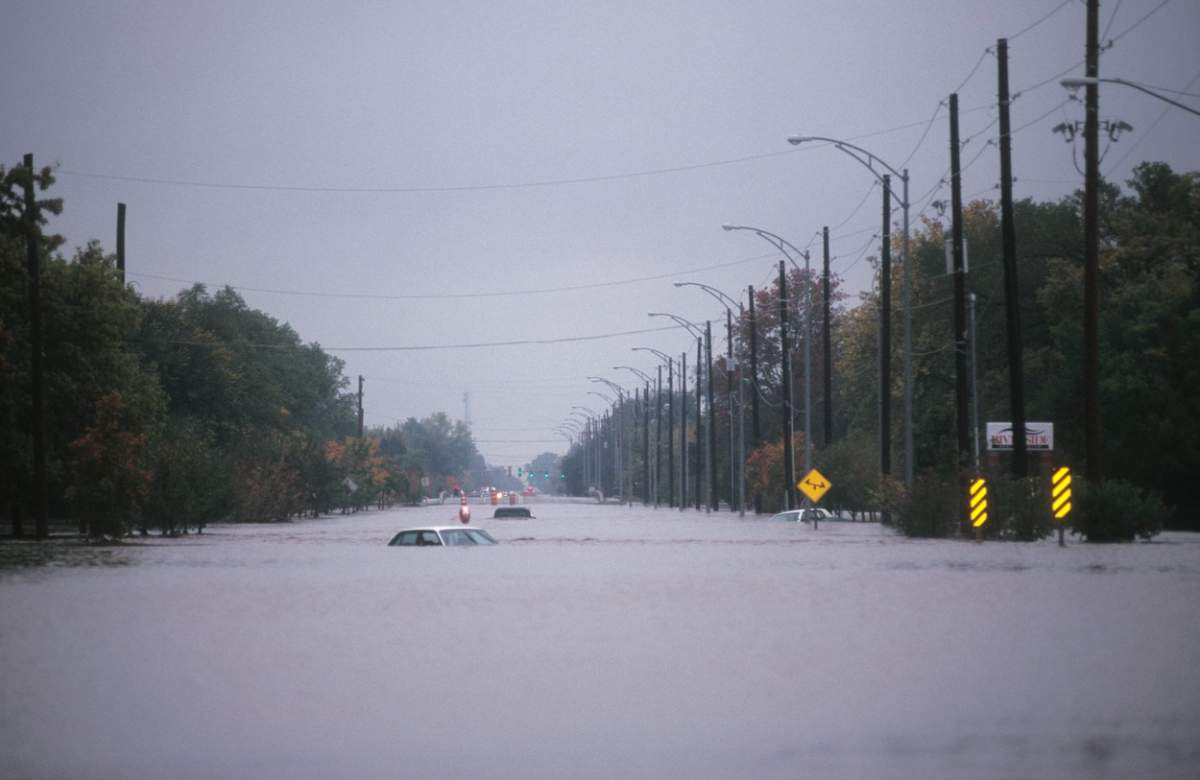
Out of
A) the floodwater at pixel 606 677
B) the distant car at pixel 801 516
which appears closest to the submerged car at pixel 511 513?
the distant car at pixel 801 516

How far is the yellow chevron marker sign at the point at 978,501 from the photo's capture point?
141 feet

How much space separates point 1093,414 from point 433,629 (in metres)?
24.7

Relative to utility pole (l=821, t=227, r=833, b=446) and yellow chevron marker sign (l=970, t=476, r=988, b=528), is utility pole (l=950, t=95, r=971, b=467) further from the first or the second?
utility pole (l=821, t=227, r=833, b=446)

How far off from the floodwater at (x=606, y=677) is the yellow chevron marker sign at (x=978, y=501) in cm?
1600

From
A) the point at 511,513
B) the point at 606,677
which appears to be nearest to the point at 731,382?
the point at 511,513

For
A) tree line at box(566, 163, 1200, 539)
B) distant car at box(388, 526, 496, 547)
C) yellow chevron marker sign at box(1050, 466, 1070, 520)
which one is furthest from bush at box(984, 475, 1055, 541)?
distant car at box(388, 526, 496, 547)

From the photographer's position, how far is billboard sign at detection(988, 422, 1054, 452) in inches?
2174

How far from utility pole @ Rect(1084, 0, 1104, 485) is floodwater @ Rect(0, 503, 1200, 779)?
12.1 metres

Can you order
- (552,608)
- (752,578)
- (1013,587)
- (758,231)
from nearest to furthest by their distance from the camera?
(552,608)
(1013,587)
(752,578)
(758,231)

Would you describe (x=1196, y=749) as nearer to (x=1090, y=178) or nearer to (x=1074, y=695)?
(x=1074, y=695)

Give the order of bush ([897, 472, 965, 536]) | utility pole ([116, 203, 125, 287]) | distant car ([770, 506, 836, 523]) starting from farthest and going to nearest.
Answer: distant car ([770, 506, 836, 523]) → utility pole ([116, 203, 125, 287]) → bush ([897, 472, 965, 536])

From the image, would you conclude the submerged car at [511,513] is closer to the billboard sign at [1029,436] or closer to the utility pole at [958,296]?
the billboard sign at [1029,436]

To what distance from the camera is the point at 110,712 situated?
11.6 meters

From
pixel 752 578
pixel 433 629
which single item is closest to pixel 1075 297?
pixel 752 578
